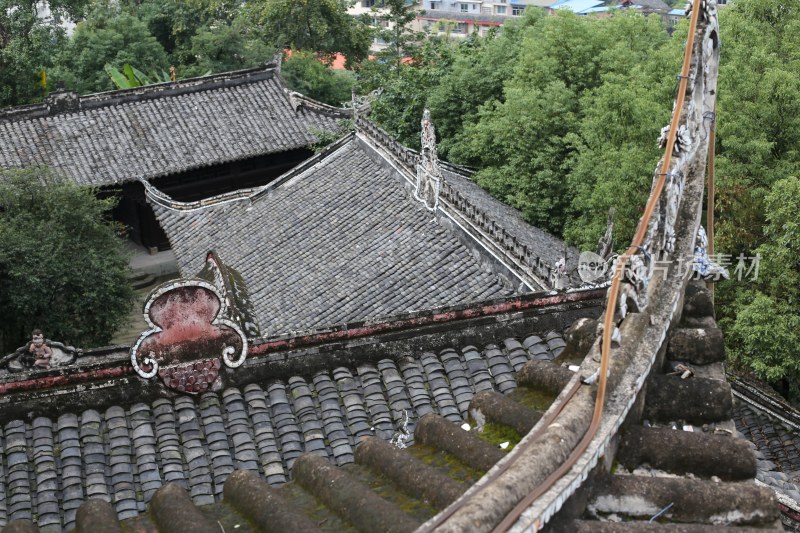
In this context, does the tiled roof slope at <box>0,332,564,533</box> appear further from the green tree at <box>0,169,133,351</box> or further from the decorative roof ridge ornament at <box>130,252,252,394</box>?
the green tree at <box>0,169,133,351</box>

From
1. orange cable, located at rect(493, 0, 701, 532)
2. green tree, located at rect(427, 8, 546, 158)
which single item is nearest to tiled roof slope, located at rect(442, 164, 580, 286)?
green tree, located at rect(427, 8, 546, 158)

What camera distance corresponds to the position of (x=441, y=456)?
5871 mm

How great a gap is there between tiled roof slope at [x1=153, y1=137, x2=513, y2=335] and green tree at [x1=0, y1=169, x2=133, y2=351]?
196cm

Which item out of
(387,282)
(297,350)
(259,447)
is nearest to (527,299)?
(297,350)

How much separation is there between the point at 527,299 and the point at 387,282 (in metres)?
8.83

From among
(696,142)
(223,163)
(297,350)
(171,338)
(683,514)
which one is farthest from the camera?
(223,163)

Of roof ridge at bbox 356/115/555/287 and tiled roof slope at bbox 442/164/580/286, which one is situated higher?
roof ridge at bbox 356/115/555/287

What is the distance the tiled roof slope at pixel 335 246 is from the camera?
17.8 meters

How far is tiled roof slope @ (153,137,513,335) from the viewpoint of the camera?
1781 centimetres

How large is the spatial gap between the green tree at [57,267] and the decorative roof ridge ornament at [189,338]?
1530cm

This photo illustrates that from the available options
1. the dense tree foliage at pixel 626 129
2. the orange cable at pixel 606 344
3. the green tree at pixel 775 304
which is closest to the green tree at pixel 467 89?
the dense tree foliage at pixel 626 129

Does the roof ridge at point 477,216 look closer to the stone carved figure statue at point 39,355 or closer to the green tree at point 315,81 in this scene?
the stone carved figure statue at point 39,355

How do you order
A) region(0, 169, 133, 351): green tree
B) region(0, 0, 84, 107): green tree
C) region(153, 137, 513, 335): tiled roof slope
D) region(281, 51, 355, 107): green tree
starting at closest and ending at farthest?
region(153, 137, 513, 335): tiled roof slope < region(0, 169, 133, 351): green tree < region(0, 0, 84, 107): green tree < region(281, 51, 355, 107): green tree

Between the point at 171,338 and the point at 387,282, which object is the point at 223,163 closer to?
the point at 387,282
